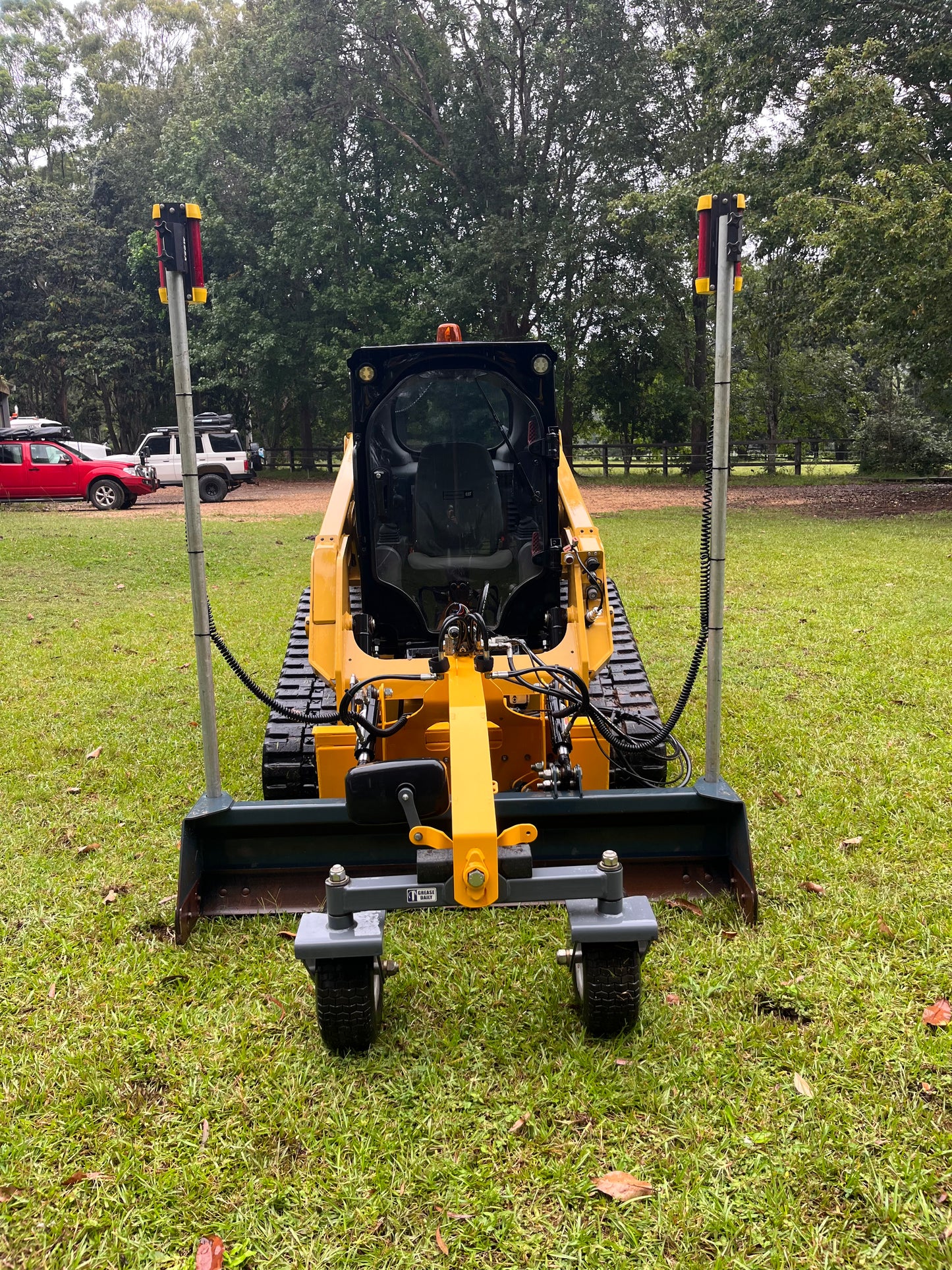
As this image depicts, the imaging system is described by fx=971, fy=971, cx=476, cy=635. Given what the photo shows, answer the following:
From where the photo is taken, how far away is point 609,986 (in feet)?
9.37

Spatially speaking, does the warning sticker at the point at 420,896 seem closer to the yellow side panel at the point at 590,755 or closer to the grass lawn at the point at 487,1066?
the grass lawn at the point at 487,1066

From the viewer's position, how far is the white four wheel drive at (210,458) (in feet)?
76.9

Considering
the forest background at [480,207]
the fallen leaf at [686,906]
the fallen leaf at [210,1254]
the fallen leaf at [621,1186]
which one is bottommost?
the fallen leaf at [210,1254]

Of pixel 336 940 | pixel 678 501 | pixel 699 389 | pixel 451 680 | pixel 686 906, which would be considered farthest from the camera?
pixel 699 389

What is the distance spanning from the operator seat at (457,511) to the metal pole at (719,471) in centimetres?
136

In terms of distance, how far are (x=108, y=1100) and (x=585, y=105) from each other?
90.1ft

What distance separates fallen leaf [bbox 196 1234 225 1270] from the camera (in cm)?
223

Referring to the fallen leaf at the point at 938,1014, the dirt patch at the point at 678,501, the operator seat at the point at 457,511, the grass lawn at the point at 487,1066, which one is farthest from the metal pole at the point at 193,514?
the dirt patch at the point at 678,501

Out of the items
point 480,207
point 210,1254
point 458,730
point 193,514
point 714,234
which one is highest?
point 480,207

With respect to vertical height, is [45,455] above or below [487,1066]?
above

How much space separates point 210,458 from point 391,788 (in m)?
22.2

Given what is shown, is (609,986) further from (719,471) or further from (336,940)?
(719,471)

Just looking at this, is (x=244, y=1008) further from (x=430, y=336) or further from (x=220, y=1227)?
(x=430, y=336)

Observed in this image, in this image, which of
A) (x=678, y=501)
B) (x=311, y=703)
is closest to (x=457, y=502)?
(x=311, y=703)
